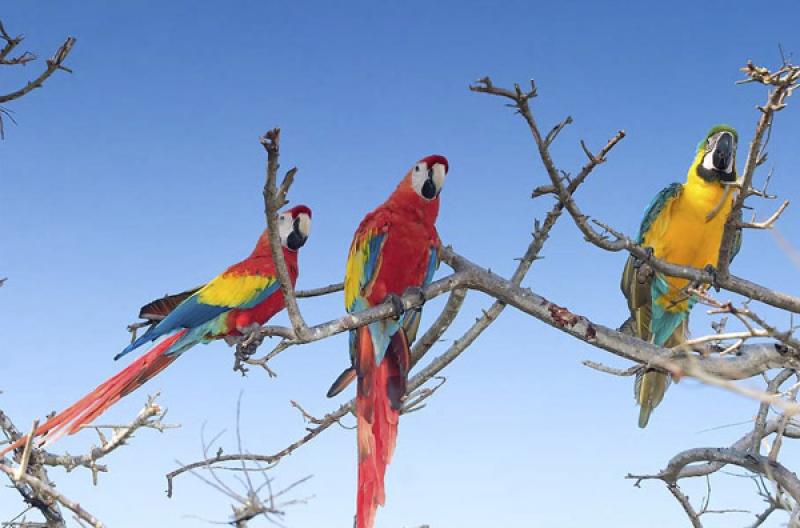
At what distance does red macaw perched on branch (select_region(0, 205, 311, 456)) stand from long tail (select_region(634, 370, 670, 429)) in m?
2.19

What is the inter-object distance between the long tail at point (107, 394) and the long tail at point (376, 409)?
3.40ft

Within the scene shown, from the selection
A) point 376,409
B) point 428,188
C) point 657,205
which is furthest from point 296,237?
point 657,205

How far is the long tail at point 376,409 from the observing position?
4125mm

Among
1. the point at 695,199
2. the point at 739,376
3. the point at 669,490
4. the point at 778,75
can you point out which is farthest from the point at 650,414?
the point at 778,75

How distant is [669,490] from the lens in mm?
5031

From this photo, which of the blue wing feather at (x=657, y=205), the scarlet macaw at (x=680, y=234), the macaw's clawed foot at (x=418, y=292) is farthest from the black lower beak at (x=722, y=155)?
the macaw's clawed foot at (x=418, y=292)

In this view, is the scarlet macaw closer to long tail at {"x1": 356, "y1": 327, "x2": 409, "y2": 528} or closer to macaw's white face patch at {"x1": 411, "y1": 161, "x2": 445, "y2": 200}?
macaw's white face patch at {"x1": 411, "y1": 161, "x2": 445, "y2": 200}

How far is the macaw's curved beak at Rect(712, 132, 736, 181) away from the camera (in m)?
5.49

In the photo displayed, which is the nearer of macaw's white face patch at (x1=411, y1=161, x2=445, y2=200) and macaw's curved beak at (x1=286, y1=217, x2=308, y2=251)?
macaw's white face patch at (x1=411, y1=161, x2=445, y2=200)

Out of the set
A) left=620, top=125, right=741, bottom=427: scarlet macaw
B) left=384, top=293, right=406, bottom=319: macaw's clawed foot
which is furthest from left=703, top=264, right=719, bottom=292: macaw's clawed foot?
left=384, top=293, right=406, bottom=319: macaw's clawed foot

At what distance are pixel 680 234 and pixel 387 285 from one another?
2.19 m

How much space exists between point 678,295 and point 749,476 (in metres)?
1.54

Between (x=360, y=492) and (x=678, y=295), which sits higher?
(x=678, y=295)

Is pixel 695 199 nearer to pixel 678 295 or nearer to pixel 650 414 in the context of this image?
pixel 678 295
